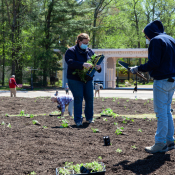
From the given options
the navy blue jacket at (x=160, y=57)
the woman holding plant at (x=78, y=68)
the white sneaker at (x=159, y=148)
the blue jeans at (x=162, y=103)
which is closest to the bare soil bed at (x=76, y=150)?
the white sneaker at (x=159, y=148)

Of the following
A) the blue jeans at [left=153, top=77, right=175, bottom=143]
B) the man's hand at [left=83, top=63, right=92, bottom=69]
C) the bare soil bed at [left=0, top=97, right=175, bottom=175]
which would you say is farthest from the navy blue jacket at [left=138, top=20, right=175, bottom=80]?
the man's hand at [left=83, top=63, right=92, bottom=69]

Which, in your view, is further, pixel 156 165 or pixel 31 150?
pixel 31 150

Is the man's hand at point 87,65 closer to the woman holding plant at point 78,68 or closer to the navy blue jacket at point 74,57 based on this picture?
the woman holding plant at point 78,68

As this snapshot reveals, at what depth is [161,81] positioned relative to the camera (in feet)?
11.5

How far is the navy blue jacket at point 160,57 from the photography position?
3.40 meters

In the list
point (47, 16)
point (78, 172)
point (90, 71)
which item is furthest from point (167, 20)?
point (78, 172)

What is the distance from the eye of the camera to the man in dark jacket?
11.2ft

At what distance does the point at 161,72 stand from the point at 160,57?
22cm

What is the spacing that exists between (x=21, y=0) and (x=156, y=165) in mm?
30087

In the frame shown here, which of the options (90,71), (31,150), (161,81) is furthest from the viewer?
(90,71)

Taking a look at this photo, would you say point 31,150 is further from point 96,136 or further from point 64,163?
point 96,136

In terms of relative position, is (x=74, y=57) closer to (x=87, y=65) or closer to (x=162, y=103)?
(x=87, y=65)

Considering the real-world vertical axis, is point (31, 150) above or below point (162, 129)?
below

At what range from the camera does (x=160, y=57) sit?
11.2ft
